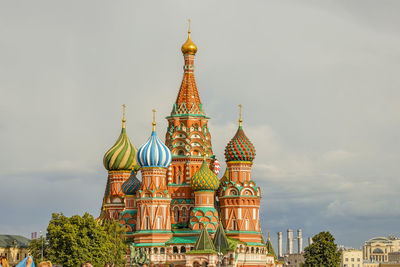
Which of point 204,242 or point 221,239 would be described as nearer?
point 204,242

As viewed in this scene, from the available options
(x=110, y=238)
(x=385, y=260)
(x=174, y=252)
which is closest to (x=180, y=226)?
(x=174, y=252)

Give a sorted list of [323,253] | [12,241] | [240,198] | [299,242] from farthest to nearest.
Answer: [299,242] → [12,241] → [323,253] → [240,198]

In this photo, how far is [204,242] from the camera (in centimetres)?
5797

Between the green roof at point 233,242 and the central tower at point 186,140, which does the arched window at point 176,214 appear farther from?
the green roof at point 233,242

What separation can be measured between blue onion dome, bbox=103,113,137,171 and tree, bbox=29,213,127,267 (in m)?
12.1

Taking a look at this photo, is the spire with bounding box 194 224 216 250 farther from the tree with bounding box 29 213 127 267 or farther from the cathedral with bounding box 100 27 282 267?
the tree with bounding box 29 213 127 267

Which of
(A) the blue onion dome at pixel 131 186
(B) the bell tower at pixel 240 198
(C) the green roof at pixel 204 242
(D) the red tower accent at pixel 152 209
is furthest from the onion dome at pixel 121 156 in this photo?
(C) the green roof at pixel 204 242

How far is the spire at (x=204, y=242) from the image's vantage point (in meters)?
57.8

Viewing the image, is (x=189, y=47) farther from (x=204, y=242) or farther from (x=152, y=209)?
(x=204, y=242)

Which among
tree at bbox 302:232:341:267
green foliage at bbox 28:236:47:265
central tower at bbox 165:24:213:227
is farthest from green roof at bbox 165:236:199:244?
tree at bbox 302:232:341:267

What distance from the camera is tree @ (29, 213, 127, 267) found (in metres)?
53.0

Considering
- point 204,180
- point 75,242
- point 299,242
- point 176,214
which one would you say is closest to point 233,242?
point 204,180

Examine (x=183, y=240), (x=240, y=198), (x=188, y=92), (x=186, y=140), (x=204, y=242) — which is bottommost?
(x=204, y=242)

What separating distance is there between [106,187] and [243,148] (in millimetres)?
14931
